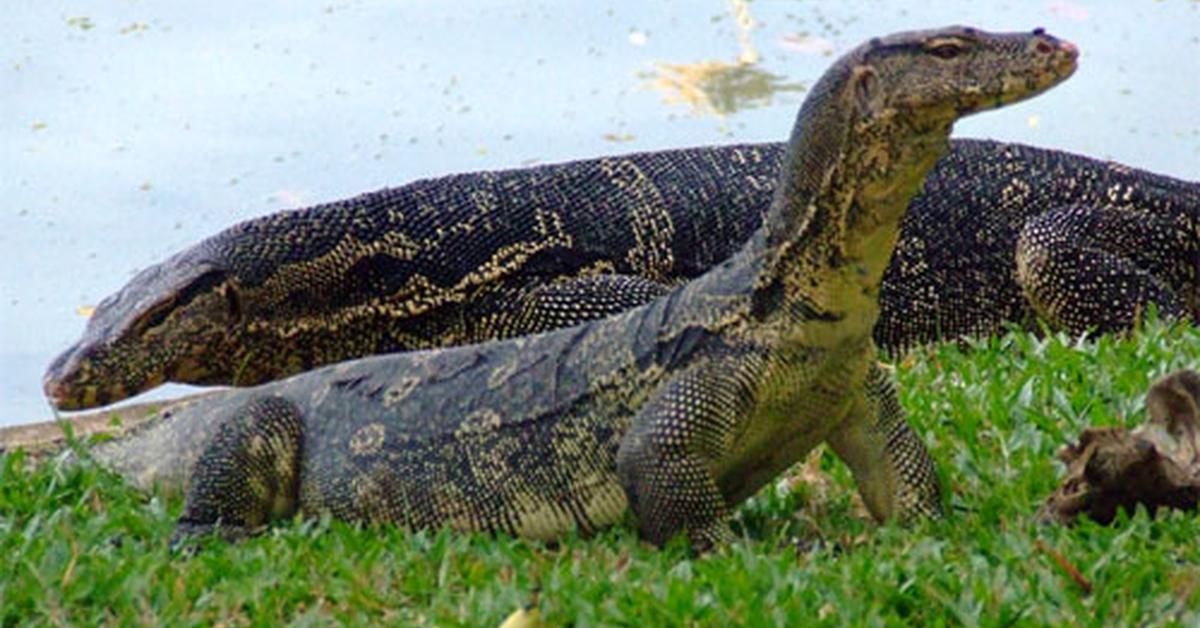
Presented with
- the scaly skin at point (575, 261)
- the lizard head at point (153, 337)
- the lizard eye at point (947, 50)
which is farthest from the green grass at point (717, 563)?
the scaly skin at point (575, 261)

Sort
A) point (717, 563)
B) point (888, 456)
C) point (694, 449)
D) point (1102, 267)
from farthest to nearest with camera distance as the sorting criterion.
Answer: point (1102, 267)
point (888, 456)
point (694, 449)
point (717, 563)

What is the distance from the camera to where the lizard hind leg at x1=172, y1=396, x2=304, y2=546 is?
238 inches

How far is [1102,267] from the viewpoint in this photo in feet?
28.5

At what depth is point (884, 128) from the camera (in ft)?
16.6

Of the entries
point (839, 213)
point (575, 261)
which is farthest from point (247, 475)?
point (575, 261)

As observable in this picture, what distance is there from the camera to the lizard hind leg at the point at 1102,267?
341 inches

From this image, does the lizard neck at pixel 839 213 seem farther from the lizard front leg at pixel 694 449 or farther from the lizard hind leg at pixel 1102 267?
the lizard hind leg at pixel 1102 267

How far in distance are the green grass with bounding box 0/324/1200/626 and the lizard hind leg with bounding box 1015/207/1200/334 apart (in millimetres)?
2027

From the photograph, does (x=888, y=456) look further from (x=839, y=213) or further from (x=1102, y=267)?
(x=1102, y=267)

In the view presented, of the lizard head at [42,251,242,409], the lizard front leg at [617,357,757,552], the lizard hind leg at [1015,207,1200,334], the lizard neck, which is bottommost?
the lizard hind leg at [1015,207,1200,334]

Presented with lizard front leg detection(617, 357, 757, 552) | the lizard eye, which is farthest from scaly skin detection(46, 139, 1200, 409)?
the lizard eye

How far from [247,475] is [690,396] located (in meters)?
1.35

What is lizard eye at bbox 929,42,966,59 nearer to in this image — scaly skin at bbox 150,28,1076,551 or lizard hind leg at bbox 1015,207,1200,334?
scaly skin at bbox 150,28,1076,551

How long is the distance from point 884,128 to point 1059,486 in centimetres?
103
